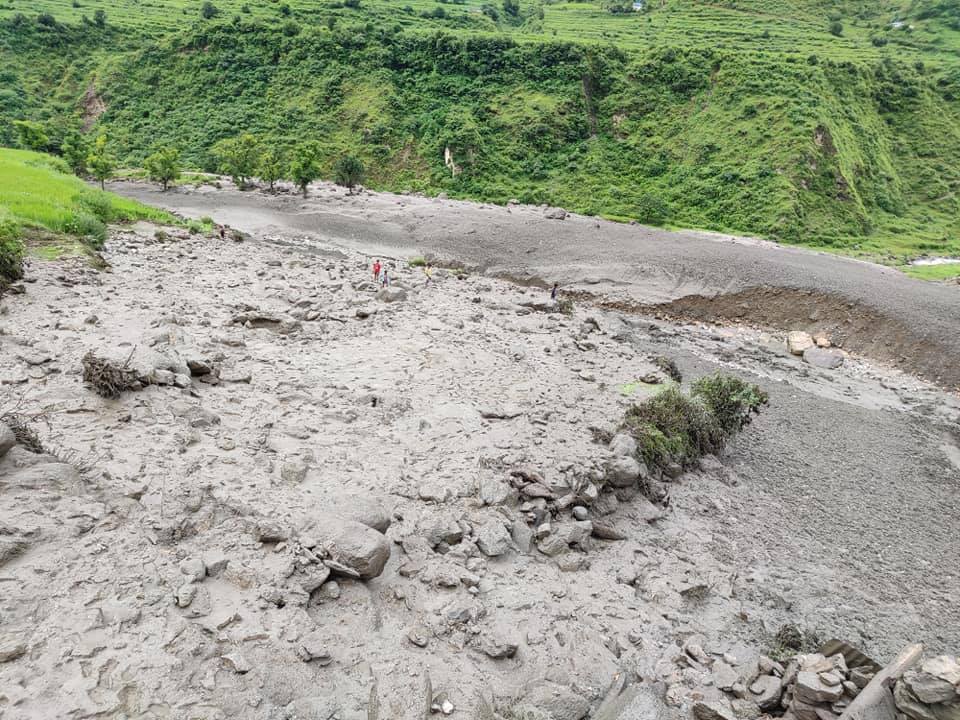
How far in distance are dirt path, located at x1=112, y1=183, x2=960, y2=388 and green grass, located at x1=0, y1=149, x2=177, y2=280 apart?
14.1m

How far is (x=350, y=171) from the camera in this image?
59.1m

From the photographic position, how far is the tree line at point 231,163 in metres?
54.1

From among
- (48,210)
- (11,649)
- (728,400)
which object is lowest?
(728,400)

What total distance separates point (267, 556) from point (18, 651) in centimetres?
301

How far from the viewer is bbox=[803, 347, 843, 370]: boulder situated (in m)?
27.2

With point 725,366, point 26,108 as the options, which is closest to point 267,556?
point 725,366

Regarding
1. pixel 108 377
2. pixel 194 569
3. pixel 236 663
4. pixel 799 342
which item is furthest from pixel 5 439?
pixel 799 342

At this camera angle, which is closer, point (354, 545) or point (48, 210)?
point (354, 545)

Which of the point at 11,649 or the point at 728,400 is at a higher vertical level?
the point at 11,649

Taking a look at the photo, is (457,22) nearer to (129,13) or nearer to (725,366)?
(129,13)

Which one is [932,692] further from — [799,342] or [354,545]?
[799,342]

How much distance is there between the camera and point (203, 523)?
29.0ft

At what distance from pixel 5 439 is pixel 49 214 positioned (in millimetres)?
20724

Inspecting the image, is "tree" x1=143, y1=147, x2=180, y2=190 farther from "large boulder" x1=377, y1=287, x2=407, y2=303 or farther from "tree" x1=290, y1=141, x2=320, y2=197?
"large boulder" x1=377, y1=287, x2=407, y2=303
